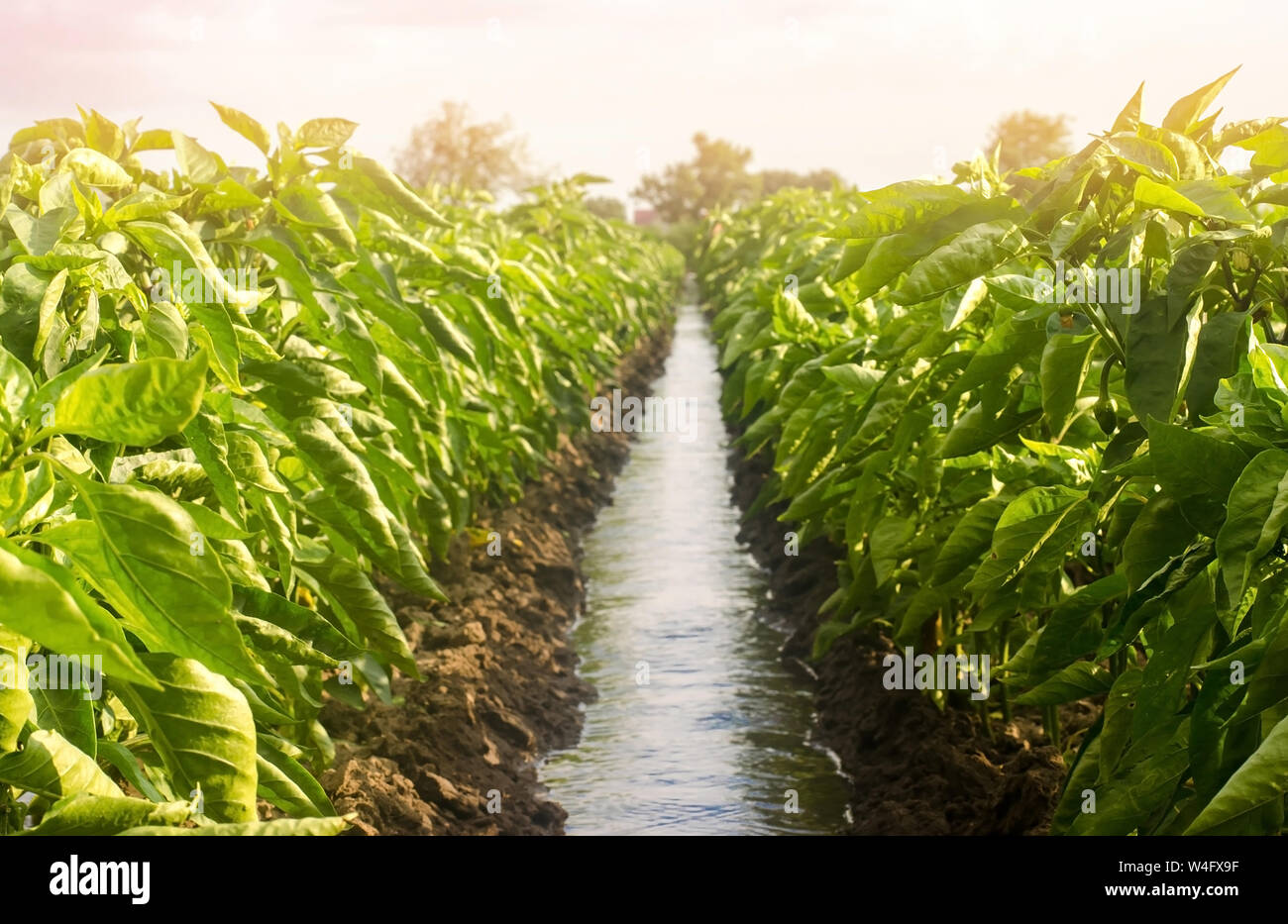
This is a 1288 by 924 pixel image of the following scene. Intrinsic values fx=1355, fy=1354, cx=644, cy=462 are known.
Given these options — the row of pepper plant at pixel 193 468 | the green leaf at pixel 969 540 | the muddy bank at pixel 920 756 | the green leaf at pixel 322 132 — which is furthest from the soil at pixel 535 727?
the green leaf at pixel 322 132

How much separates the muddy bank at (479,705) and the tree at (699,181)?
66270 millimetres

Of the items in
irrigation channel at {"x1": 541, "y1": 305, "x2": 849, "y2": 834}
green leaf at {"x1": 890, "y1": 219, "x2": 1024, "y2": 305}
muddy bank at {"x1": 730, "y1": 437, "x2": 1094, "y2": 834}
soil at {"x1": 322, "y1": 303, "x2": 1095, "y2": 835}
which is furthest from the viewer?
irrigation channel at {"x1": 541, "y1": 305, "x2": 849, "y2": 834}

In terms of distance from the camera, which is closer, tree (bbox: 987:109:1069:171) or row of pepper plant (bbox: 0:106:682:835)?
row of pepper plant (bbox: 0:106:682:835)

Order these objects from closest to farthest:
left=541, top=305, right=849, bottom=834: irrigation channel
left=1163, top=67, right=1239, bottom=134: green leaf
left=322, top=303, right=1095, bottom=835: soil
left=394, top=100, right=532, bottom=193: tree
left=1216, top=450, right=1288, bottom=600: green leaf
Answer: left=1216, top=450, right=1288, bottom=600: green leaf < left=1163, top=67, right=1239, bottom=134: green leaf < left=322, top=303, right=1095, bottom=835: soil < left=541, top=305, right=849, bottom=834: irrigation channel < left=394, top=100, right=532, bottom=193: tree

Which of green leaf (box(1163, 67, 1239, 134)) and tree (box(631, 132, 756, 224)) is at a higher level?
tree (box(631, 132, 756, 224))

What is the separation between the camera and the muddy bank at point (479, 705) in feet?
12.6

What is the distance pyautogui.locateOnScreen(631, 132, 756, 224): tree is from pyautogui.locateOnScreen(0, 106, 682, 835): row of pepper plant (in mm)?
69917

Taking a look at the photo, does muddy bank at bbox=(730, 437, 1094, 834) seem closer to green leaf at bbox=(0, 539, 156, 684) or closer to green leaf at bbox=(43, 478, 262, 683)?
green leaf at bbox=(43, 478, 262, 683)

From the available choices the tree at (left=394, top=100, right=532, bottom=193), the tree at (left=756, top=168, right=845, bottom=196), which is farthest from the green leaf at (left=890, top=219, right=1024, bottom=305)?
the tree at (left=756, top=168, right=845, bottom=196)

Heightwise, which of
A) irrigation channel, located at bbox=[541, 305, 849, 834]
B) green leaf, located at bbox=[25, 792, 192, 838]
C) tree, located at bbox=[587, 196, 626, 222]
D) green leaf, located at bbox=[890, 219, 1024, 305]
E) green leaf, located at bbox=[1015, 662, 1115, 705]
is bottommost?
irrigation channel, located at bbox=[541, 305, 849, 834]

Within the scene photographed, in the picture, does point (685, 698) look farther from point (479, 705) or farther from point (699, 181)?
point (699, 181)

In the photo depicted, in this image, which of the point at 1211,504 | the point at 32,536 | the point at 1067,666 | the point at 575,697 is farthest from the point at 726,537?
the point at 32,536

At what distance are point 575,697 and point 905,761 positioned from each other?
174cm

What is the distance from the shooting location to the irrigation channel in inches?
184
